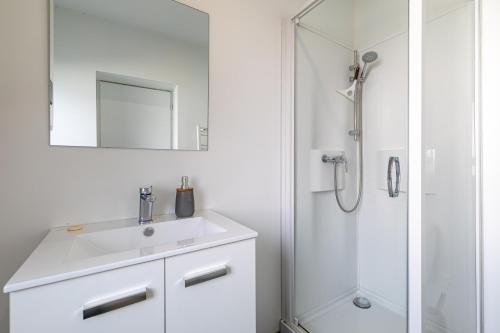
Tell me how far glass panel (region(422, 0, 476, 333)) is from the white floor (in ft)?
1.37

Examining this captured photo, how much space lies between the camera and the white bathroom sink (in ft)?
2.55

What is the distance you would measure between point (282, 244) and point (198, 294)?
2.75ft

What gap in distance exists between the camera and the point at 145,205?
3.12ft

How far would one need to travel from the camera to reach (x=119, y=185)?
98 cm

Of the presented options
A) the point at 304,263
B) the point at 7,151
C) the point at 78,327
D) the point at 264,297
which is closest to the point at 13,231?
the point at 7,151

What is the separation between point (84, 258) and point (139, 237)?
202 mm

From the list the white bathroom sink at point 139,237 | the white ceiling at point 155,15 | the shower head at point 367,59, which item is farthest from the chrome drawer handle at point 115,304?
the shower head at point 367,59

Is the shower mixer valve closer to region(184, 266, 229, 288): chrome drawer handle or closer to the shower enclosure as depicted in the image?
the shower enclosure

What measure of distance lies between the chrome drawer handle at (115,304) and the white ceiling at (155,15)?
109 centimetres

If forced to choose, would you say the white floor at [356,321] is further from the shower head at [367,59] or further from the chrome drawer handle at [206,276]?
the shower head at [367,59]

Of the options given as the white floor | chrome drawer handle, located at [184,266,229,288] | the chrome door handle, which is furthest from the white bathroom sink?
the chrome door handle

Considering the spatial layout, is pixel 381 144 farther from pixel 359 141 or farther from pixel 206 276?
pixel 206 276

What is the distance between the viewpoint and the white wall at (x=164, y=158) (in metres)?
0.81

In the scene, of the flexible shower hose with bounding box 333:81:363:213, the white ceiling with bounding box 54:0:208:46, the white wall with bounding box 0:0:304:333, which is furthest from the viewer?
the flexible shower hose with bounding box 333:81:363:213
